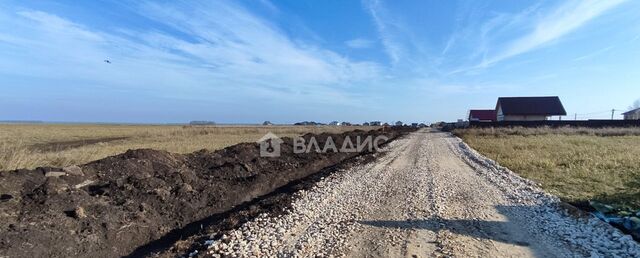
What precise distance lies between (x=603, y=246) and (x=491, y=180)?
18.9ft

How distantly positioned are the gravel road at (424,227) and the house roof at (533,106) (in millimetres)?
57444

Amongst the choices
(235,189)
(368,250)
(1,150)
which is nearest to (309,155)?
(235,189)

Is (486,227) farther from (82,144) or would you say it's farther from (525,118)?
(525,118)

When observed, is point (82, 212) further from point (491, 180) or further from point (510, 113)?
point (510, 113)

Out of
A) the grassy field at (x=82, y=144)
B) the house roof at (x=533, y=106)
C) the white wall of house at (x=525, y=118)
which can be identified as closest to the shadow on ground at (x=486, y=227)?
the grassy field at (x=82, y=144)

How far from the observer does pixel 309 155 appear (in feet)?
56.2

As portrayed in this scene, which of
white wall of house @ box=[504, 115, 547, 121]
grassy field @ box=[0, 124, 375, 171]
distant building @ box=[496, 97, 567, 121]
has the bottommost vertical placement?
grassy field @ box=[0, 124, 375, 171]

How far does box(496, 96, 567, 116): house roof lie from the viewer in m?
58.4

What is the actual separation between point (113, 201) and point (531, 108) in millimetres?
66114

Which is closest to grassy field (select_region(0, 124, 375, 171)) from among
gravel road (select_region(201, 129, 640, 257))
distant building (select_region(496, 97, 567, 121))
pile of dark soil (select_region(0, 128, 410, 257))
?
pile of dark soil (select_region(0, 128, 410, 257))

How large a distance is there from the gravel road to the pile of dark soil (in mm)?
1782

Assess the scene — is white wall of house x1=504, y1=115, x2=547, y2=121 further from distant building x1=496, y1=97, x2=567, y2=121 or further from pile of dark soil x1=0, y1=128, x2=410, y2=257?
pile of dark soil x1=0, y1=128, x2=410, y2=257

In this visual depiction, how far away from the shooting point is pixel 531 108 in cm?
6009

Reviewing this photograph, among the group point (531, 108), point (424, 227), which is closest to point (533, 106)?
point (531, 108)
